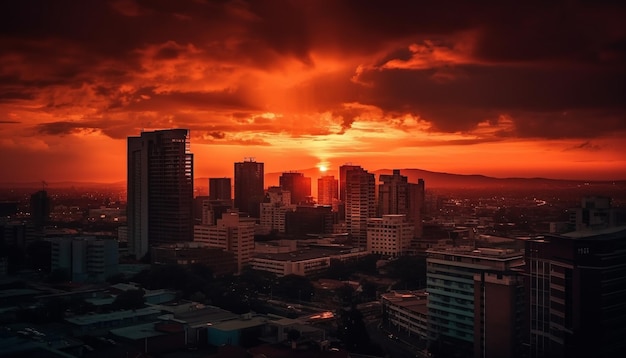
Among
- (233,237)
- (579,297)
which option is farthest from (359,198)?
(579,297)

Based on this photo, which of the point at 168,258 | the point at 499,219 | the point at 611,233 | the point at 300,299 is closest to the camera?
the point at 611,233

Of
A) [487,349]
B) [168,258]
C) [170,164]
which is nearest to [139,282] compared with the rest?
[168,258]

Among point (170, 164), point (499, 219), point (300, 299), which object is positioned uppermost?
point (170, 164)

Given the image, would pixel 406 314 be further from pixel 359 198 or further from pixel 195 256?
pixel 359 198

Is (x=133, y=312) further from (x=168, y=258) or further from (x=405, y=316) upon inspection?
(x=168, y=258)

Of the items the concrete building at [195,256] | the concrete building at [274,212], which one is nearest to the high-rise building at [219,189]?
the concrete building at [274,212]

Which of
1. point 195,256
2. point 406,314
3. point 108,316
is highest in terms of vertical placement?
point 195,256
